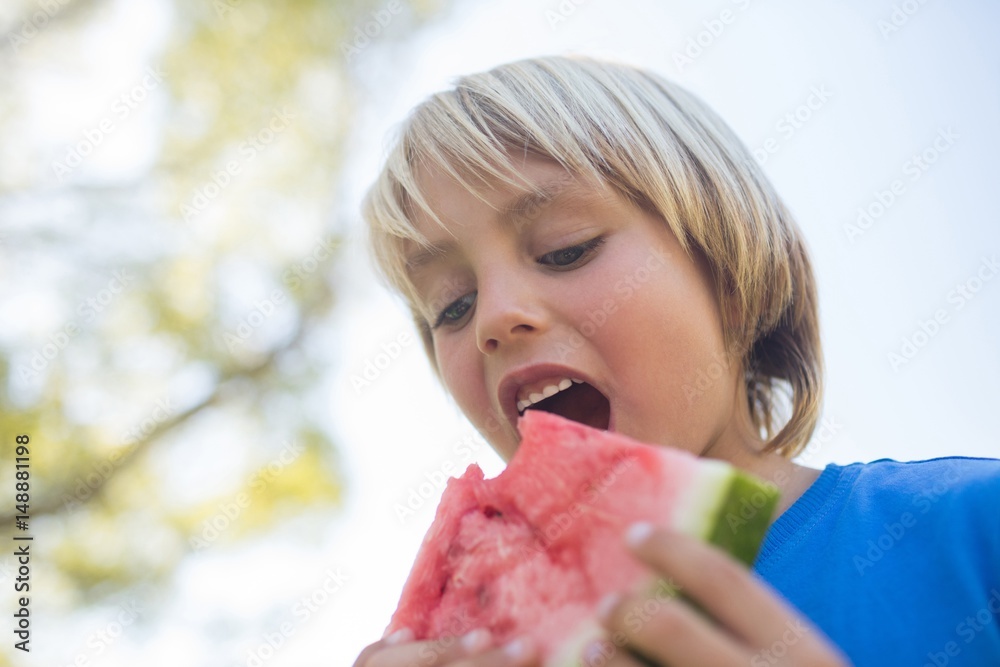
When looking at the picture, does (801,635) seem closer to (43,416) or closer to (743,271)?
(743,271)

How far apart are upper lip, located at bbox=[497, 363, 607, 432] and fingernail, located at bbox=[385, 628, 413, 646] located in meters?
0.66

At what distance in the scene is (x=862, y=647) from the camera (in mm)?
1350

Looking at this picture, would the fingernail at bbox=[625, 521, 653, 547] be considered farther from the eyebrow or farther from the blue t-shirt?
the eyebrow

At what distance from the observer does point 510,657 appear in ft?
3.51

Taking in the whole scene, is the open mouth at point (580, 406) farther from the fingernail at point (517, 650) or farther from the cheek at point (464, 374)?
the fingernail at point (517, 650)

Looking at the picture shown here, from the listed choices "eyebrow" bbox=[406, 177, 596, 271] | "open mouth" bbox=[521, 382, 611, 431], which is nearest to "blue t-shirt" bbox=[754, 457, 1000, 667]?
"open mouth" bbox=[521, 382, 611, 431]

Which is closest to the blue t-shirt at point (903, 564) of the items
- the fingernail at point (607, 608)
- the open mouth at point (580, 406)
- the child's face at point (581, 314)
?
the child's face at point (581, 314)

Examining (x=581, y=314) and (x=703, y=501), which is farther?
(x=581, y=314)

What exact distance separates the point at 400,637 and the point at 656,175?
129 cm

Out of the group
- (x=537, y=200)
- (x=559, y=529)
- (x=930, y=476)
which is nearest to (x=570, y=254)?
(x=537, y=200)

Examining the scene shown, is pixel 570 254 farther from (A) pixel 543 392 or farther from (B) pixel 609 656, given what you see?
(B) pixel 609 656

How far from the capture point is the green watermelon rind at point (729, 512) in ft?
3.72

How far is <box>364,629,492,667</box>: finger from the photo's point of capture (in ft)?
3.63

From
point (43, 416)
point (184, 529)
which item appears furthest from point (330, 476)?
point (43, 416)
